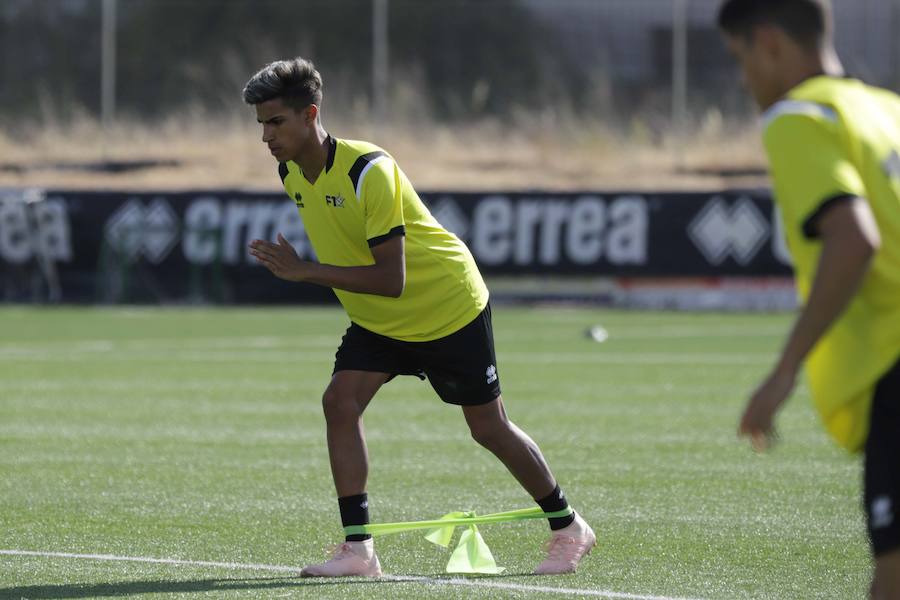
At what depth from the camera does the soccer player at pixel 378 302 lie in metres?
6.40

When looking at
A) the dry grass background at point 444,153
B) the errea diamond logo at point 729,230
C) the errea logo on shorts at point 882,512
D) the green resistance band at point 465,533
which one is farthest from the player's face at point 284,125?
the dry grass background at point 444,153

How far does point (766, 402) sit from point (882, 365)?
13.1 inches

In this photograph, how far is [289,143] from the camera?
642cm

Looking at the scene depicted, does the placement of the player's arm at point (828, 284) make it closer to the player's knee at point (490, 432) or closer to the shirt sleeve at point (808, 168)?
the shirt sleeve at point (808, 168)

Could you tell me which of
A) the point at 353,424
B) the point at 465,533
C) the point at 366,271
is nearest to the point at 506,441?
the point at 465,533

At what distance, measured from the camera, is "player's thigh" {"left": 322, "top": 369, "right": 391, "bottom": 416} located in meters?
6.62

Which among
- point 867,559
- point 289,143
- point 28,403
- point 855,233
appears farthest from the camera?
point 28,403

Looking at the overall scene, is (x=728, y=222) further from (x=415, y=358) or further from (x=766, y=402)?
(x=766, y=402)

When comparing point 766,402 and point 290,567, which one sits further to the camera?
point 290,567

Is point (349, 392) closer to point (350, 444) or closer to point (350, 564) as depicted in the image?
point (350, 444)

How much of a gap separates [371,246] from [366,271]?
0.37ft

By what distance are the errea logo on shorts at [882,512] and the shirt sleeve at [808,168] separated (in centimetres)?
66

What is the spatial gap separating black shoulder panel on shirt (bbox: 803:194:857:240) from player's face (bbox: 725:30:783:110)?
0.38 meters

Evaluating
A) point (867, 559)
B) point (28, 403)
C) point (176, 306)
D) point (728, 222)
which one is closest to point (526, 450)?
point (867, 559)
